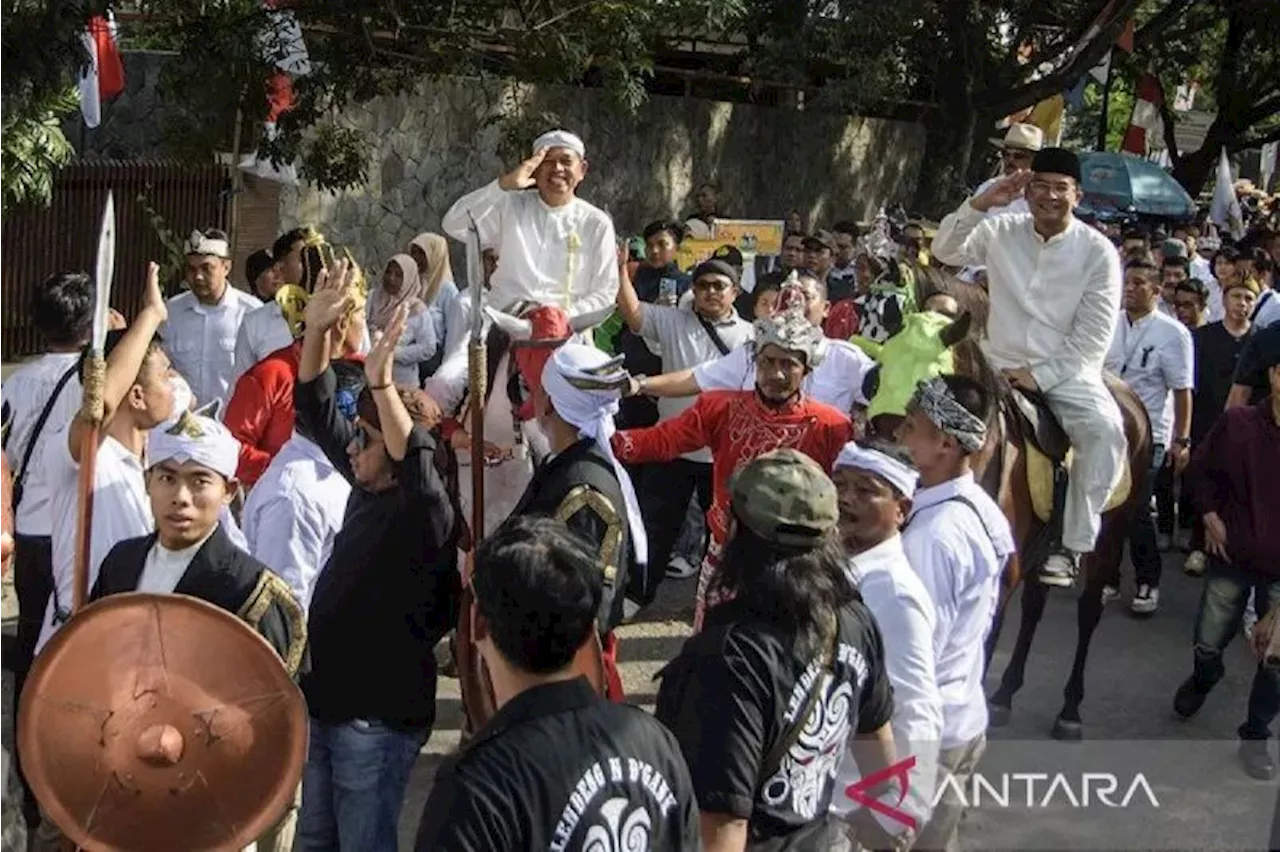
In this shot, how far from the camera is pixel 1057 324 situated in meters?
7.53

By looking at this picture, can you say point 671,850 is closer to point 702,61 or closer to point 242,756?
point 242,756

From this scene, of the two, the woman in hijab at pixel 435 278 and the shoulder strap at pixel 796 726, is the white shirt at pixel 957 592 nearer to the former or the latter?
the shoulder strap at pixel 796 726

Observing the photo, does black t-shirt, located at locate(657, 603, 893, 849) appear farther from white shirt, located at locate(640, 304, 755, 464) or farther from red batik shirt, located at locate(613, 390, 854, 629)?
white shirt, located at locate(640, 304, 755, 464)

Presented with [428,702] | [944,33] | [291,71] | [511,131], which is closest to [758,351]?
[428,702]

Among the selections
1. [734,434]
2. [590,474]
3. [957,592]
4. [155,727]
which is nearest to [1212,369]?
[734,434]

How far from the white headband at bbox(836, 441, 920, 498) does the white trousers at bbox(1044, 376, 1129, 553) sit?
3.32 meters

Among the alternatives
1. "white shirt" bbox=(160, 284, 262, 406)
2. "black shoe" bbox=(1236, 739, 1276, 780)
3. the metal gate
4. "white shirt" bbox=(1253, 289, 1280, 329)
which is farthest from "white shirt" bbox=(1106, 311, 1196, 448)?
the metal gate

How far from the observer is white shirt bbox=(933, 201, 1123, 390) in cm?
744

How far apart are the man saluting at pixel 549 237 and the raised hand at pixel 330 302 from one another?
340cm

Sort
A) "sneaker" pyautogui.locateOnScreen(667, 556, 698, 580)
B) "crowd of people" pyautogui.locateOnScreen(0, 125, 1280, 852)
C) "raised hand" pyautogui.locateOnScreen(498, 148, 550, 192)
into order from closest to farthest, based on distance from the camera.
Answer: "crowd of people" pyautogui.locateOnScreen(0, 125, 1280, 852) < "raised hand" pyautogui.locateOnScreen(498, 148, 550, 192) < "sneaker" pyautogui.locateOnScreen(667, 556, 698, 580)

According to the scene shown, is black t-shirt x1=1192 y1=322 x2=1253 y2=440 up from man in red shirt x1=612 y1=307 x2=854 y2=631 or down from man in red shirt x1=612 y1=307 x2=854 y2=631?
down

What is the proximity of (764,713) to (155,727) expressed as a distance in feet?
4.78

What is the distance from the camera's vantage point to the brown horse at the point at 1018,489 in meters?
6.39

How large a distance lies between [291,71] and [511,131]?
258 cm
